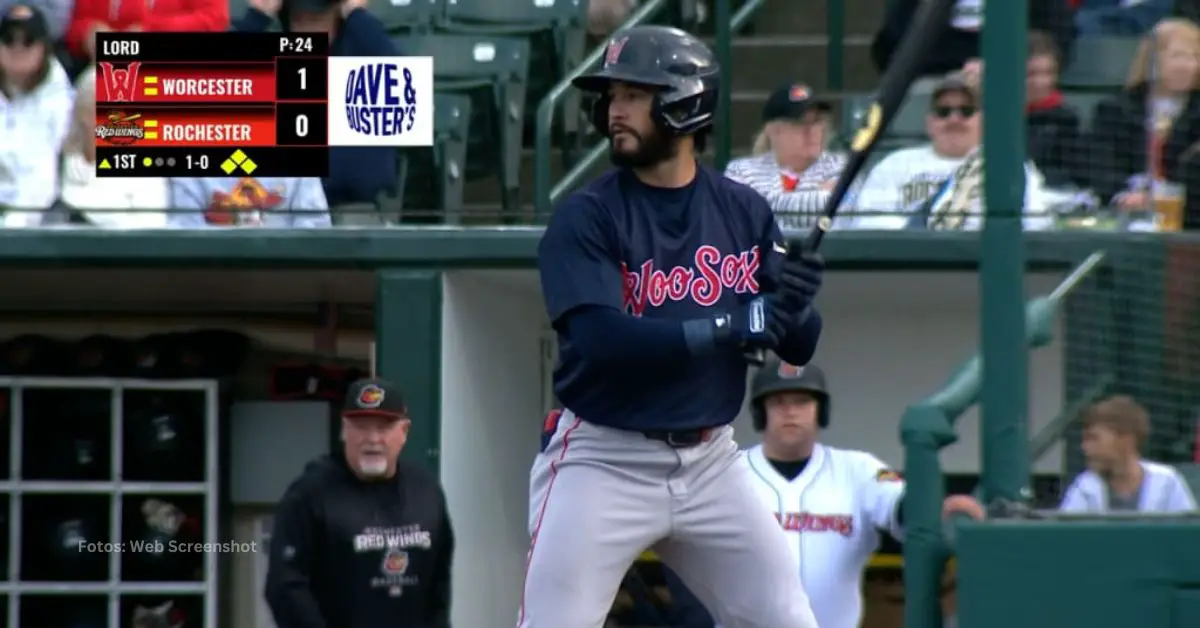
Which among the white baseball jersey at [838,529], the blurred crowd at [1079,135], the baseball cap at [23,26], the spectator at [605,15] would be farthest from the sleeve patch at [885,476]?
the baseball cap at [23,26]

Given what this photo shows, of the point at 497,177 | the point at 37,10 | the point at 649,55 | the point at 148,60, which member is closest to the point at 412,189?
the point at 497,177

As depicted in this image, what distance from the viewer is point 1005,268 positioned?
481 cm

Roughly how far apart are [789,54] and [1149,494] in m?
5.67

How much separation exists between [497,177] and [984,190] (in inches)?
153

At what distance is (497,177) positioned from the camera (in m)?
8.58

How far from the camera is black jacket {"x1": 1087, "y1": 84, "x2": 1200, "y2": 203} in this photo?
5.65m

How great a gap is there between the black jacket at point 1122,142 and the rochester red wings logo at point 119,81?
13.2 feet

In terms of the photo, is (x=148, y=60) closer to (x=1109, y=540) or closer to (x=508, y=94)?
(x=508, y=94)

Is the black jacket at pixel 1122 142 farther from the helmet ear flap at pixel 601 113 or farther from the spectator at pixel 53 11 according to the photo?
the spectator at pixel 53 11

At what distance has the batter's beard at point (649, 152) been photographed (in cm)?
478

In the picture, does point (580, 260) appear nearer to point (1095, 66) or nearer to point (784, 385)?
point (1095, 66)

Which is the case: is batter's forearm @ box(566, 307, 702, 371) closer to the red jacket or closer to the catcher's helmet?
→ the catcher's helmet

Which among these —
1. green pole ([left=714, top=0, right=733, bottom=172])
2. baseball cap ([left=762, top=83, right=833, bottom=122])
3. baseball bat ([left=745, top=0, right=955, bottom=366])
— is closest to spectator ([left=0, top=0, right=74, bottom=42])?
green pole ([left=714, top=0, right=733, bottom=172])

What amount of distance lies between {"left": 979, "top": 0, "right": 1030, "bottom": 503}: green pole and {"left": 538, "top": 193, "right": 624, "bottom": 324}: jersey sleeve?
0.80 metres
